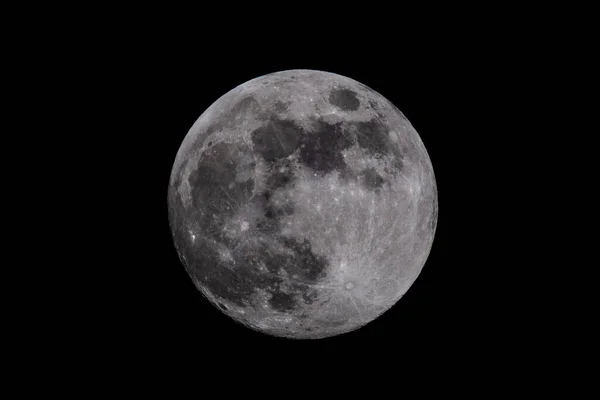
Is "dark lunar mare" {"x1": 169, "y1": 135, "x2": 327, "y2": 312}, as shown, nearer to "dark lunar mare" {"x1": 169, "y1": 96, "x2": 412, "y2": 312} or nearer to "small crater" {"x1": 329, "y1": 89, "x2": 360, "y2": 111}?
"dark lunar mare" {"x1": 169, "y1": 96, "x2": 412, "y2": 312}

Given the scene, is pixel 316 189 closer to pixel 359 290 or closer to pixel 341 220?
pixel 341 220

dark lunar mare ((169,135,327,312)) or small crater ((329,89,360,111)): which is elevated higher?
small crater ((329,89,360,111))

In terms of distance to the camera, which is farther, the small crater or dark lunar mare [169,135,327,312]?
the small crater

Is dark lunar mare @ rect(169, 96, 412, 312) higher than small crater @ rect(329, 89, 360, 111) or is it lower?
lower

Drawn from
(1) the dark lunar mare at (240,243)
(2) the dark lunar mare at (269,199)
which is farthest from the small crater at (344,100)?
(1) the dark lunar mare at (240,243)

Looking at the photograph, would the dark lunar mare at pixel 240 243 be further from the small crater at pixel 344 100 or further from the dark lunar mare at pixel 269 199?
the small crater at pixel 344 100

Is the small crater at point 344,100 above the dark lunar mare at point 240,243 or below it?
above

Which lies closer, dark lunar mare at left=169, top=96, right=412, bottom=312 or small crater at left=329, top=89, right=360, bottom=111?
dark lunar mare at left=169, top=96, right=412, bottom=312

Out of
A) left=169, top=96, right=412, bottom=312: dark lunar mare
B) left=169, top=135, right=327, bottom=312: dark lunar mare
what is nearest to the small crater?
left=169, top=96, right=412, bottom=312: dark lunar mare
